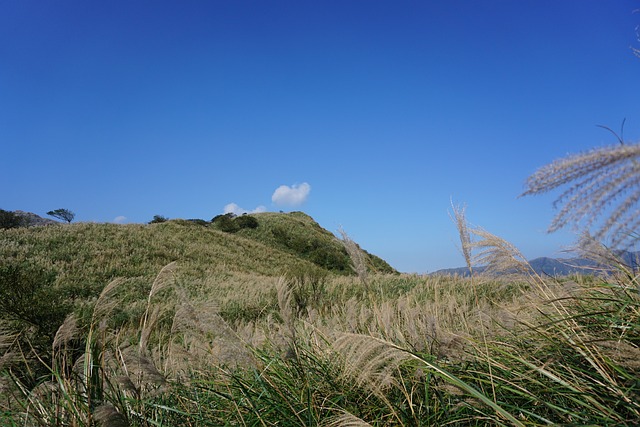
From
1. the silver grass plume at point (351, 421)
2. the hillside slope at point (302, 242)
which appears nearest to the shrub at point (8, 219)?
the hillside slope at point (302, 242)

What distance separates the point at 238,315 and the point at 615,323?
826cm

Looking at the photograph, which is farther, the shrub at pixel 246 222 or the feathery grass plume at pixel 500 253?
the shrub at pixel 246 222

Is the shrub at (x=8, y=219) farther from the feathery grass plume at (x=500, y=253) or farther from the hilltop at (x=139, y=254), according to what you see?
the feathery grass plume at (x=500, y=253)

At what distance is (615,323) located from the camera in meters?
2.51

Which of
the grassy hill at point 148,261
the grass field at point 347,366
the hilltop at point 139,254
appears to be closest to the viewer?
the grass field at point 347,366

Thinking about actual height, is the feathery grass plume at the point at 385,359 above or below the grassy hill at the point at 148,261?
below

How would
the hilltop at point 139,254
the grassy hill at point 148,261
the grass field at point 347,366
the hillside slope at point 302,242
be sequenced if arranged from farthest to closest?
the hillside slope at point 302,242, the hilltop at point 139,254, the grassy hill at point 148,261, the grass field at point 347,366

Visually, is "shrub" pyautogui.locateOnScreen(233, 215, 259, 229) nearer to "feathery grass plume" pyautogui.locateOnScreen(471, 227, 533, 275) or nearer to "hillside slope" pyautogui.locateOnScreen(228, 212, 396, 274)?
"hillside slope" pyautogui.locateOnScreen(228, 212, 396, 274)

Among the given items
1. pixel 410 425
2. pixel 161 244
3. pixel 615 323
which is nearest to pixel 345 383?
pixel 410 425

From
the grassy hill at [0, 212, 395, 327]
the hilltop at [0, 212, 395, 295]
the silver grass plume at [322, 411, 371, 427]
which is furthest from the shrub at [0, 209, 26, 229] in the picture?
the silver grass plume at [322, 411, 371, 427]

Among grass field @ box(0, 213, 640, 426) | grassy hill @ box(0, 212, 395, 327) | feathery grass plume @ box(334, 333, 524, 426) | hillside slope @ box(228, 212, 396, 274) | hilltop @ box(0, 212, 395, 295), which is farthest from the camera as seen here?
hillside slope @ box(228, 212, 396, 274)

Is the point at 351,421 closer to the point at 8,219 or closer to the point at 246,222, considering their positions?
the point at 246,222

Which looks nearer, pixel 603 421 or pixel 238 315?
pixel 603 421

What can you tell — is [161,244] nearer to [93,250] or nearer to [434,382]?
[93,250]
